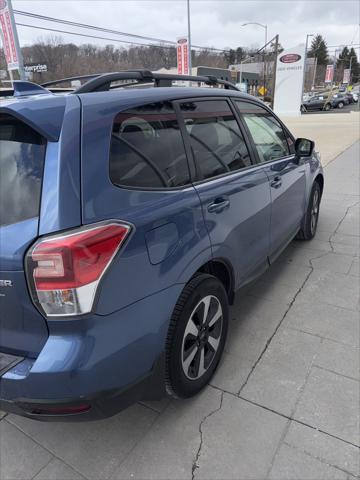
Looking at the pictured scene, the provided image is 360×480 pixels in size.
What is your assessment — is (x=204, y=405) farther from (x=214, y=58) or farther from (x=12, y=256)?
(x=214, y=58)

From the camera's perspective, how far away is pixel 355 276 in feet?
12.2

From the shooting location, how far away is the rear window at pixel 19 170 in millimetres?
1548

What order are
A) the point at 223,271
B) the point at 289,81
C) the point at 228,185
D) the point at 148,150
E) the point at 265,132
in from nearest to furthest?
the point at 148,150 < the point at 228,185 < the point at 223,271 < the point at 265,132 < the point at 289,81

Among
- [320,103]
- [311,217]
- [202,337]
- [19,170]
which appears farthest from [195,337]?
[320,103]

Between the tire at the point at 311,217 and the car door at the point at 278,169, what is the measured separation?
1.47 feet

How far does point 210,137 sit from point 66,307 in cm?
147

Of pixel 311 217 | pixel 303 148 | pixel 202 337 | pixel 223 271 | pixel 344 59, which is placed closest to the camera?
pixel 202 337

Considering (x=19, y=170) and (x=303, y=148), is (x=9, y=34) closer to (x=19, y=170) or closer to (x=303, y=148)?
(x=303, y=148)

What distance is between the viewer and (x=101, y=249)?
1503 mm

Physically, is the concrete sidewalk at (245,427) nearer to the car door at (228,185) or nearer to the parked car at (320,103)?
the car door at (228,185)

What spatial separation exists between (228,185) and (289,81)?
1415 inches

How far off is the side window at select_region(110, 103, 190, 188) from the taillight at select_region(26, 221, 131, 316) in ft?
1.06

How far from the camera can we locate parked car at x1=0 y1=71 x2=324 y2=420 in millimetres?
1484

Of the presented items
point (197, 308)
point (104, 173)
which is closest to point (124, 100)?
point (104, 173)
